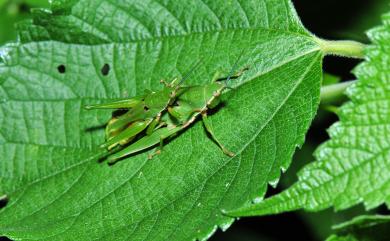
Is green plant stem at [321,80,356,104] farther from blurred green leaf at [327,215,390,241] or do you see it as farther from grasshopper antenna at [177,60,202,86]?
blurred green leaf at [327,215,390,241]

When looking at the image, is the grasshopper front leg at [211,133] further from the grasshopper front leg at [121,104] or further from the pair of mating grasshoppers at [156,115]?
the grasshopper front leg at [121,104]

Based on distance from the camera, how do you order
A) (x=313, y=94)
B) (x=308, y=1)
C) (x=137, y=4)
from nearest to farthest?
(x=313, y=94), (x=137, y=4), (x=308, y=1)

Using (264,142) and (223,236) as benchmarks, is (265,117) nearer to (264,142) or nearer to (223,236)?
(264,142)

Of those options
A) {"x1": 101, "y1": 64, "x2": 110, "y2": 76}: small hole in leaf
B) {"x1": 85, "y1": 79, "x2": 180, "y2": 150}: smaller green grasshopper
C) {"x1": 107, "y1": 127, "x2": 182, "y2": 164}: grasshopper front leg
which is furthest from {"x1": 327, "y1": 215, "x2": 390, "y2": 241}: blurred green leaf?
{"x1": 101, "y1": 64, "x2": 110, "y2": 76}: small hole in leaf

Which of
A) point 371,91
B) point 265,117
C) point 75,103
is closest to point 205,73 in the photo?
point 265,117

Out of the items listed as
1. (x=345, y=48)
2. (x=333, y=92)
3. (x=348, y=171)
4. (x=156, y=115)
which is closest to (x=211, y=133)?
(x=156, y=115)

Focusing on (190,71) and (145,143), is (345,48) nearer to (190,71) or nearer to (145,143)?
(190,71)
